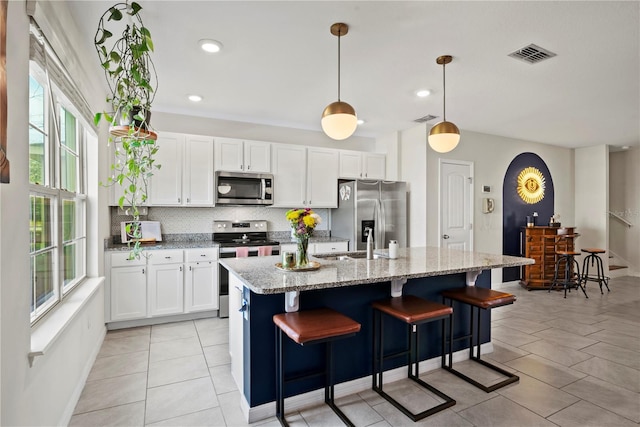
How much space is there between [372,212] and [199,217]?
242 cm

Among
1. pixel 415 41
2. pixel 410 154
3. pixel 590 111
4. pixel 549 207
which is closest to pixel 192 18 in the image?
pixel 415 41

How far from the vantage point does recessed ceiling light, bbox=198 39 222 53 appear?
2.67m

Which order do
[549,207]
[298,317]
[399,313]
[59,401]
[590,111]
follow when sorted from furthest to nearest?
1. [549,207]
2. [590,111]
3. [399,313]
4. [298,317]
5. [59,401]

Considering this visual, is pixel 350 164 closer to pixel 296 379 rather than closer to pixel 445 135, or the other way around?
pixel 445 135

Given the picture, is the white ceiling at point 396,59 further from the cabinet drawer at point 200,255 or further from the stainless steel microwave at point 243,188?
the cabinet drawer at point 200,255

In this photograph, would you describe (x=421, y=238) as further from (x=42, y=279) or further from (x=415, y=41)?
(x=42, y=279)

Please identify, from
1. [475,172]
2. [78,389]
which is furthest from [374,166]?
[78,389]

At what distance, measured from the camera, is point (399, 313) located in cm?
220

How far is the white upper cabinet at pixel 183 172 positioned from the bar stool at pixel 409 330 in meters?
2.79

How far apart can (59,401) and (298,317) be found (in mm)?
1449

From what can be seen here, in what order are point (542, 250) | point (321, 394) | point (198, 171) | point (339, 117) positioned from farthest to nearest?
point (542, 250)
point (198, 171)
point (339, 117)
point (321, 394)

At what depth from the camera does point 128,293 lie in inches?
145

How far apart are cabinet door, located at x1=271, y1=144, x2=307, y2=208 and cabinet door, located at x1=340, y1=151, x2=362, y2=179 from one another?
0.63 metres

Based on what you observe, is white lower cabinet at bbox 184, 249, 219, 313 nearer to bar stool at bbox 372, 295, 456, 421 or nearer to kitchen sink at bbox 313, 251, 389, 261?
kitchen sink at bbox 313, 251, 389, 261
